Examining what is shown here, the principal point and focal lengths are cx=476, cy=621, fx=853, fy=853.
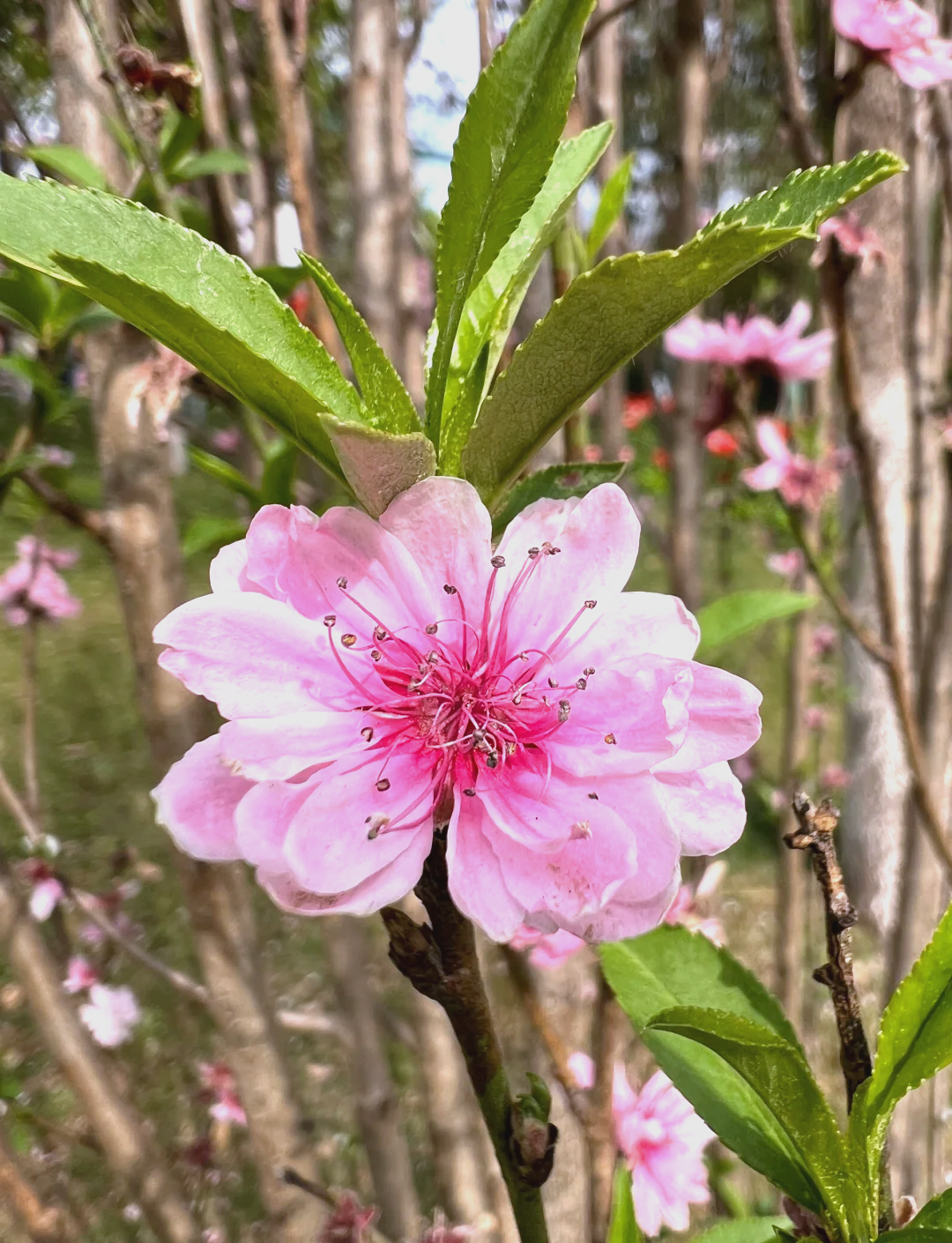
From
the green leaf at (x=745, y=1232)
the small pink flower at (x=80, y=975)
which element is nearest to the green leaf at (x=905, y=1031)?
the green leaf at (x=745, y=1232)

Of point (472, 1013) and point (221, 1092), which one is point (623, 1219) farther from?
point (221, 1092)

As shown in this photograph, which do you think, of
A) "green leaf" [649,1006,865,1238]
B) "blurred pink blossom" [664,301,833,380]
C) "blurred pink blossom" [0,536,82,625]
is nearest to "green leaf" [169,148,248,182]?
"blurred pink blossom" [664,301,833,380]

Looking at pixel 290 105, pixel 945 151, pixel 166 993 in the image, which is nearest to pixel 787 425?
pixel 945 151

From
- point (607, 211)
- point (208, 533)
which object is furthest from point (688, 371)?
point (208, 533)

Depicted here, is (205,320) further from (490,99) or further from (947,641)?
(947,641)

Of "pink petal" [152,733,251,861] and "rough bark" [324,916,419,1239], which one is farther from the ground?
"pink petal" [152,733,251,861]

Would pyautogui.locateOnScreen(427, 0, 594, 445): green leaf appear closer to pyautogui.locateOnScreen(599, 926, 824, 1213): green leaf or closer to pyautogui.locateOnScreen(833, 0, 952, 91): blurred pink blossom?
pyautogui.locateOnScreen(599, 926, 824, 1213): green leaf

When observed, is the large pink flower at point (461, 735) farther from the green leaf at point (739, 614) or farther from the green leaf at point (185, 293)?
the green leaf at point (739, 614)
